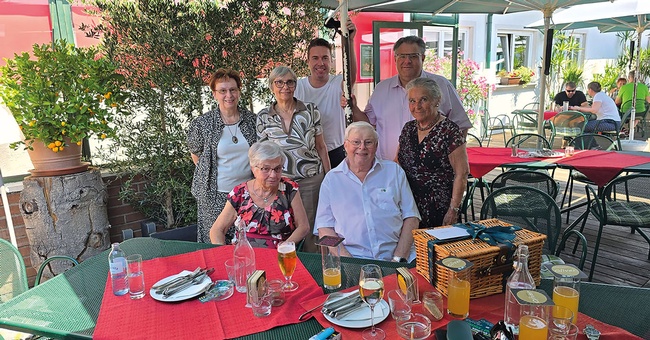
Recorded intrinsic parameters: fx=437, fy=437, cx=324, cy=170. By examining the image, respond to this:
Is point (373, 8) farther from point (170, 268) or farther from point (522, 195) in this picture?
point (170, 268)

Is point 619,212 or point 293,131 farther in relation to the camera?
point 619,212

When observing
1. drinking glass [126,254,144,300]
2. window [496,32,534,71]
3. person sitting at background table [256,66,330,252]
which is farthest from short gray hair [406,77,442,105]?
window [496,32,534,71]

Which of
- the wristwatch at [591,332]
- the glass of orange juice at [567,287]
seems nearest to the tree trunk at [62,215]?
the glass of orange juice at [567,287]

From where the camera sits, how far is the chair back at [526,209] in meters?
2.72

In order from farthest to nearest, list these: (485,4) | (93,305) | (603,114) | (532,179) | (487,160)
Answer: (603,114) → (485,4) → (487,160) → (532,179) → (93,305)

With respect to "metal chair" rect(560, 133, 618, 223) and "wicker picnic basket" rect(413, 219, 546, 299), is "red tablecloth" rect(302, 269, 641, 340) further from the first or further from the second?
"metal chair" rect(560, 133, 618, 223)

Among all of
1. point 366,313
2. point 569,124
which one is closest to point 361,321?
point 366,313

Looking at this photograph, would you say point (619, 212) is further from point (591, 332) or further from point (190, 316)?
point (190, 316)

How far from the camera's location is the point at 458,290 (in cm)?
143

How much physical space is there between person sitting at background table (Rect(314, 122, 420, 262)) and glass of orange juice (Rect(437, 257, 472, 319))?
0.88m

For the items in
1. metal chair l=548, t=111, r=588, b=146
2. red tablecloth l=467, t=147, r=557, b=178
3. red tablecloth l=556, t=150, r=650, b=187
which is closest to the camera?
red tablecloth l=556, t=150, r=650, b=187

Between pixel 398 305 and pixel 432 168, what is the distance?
1.26 m

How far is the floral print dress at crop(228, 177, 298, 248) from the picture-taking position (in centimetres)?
246

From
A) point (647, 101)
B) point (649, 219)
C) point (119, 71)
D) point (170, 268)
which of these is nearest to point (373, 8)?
point (119, 71)
